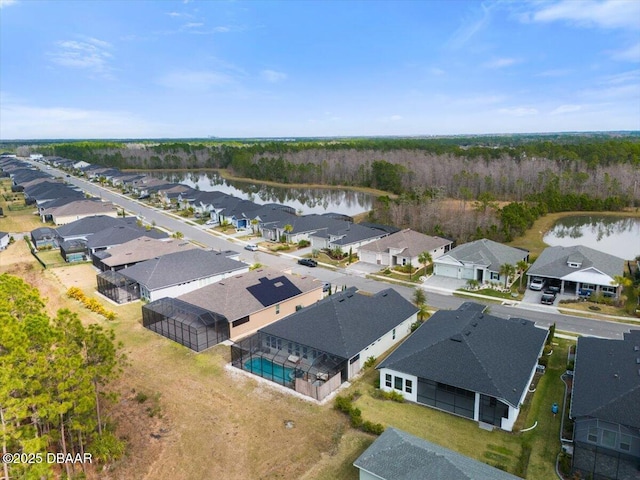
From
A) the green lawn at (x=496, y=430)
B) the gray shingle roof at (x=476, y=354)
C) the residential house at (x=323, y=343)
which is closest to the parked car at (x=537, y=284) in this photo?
the gray shingle roof at (x=476, y=354)

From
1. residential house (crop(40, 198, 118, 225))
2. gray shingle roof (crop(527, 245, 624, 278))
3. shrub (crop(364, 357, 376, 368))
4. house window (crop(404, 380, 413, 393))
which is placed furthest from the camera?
residential house (crop(40, 198, 118, 225))

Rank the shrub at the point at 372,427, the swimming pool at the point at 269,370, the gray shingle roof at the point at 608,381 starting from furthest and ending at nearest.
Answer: the swimming pool at the point at 269,370 < the shrub at the point at 372,427 < the gray shingle roof at the point at 608,381

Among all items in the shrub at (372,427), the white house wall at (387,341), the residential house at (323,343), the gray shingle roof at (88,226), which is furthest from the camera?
the gray shingle roof at (88,226)

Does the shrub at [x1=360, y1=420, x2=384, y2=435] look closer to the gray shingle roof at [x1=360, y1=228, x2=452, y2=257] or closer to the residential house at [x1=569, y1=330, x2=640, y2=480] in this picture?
the residential house at [x1=569, y1=330, x2=640, y2=480]

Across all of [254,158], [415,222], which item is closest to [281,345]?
[415,222]

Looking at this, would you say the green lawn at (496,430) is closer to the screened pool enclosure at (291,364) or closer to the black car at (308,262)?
the screened pool enclosure at (291,364)

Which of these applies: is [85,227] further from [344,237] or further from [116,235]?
[344,237]

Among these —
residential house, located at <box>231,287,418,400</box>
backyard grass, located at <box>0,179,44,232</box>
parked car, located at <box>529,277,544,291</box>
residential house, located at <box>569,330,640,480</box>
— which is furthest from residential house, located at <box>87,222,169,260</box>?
residential house, located at <box>569,330,640,480</box>
